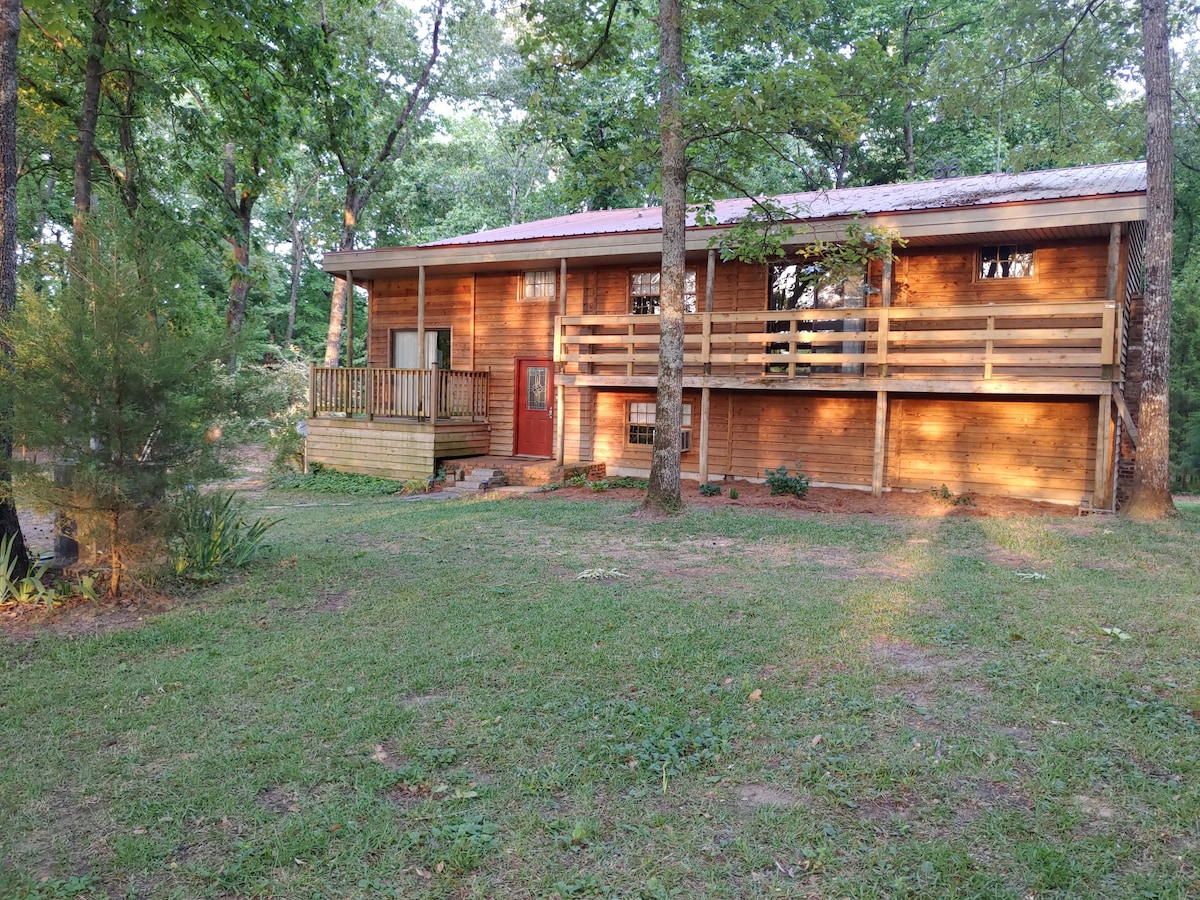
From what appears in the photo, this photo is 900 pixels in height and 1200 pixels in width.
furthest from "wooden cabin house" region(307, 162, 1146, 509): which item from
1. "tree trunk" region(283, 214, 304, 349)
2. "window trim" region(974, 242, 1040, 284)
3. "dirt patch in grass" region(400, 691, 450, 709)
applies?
"tree trunk" region(283, 214, 304, 349)

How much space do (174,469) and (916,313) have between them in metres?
10.6

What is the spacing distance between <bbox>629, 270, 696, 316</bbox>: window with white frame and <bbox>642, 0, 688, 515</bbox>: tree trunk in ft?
16.0

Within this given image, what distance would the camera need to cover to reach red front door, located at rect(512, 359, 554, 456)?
670 inches

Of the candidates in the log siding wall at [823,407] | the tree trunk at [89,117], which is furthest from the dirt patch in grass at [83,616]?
the log siding wall at [823,407]

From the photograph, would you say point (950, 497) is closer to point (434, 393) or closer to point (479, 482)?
point (479, 482)

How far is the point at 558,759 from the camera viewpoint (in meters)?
3.87

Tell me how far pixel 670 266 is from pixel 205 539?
266 inches

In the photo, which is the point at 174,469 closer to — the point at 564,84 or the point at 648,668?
the point at 648,668

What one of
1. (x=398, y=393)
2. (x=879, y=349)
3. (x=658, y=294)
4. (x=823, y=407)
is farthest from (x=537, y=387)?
(x=879, y=349)

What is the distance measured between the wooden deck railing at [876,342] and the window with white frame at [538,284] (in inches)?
40.5

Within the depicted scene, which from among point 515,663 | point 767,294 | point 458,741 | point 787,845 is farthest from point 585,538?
point 767,294

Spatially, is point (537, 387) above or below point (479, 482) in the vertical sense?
above

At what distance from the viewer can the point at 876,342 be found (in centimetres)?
1362

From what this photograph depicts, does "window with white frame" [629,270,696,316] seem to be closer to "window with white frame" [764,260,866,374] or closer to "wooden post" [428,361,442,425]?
"window with white frame" [764,260,866,374]
